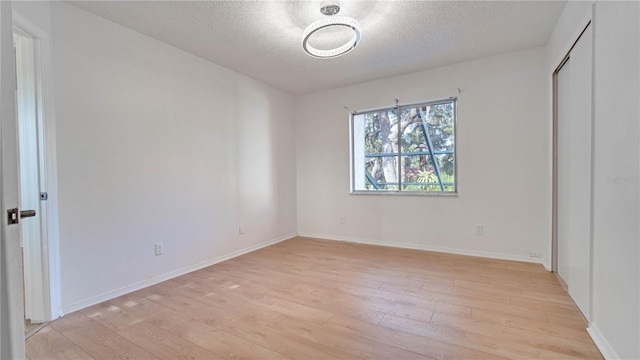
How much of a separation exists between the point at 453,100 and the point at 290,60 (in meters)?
2.23

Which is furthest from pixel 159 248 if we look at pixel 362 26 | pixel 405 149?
pixel 405 149

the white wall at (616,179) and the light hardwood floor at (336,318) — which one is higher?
the white wall at (616,179)

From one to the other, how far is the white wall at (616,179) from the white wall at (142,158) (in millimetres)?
3543

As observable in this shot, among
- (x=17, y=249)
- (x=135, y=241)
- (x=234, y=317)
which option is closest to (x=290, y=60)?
(x=135, y=241)

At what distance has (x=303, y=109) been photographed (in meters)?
4.93

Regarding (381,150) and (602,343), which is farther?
(381,150)

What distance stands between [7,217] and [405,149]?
13.2 ft

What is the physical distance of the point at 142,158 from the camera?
2.75 meters

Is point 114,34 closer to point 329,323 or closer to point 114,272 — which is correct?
point 114,272

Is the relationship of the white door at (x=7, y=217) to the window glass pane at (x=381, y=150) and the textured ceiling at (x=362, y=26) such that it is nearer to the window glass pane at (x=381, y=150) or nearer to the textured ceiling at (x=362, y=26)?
the textured ceiling at (x=362, y=26)

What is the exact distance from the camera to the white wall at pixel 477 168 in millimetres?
3225

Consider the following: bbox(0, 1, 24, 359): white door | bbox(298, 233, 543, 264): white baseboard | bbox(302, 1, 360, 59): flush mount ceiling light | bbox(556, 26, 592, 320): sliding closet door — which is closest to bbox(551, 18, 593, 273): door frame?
bbox(556, 26, 592, 320): sliding closet door

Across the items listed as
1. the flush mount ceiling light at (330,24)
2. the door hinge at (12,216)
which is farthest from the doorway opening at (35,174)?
the flush mount ceiling light at (330,24)

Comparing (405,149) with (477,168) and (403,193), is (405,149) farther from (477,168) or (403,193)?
(477,168)
